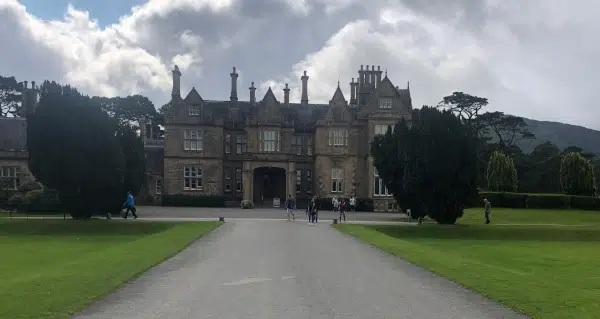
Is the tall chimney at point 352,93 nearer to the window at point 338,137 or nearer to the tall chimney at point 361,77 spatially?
the tall chimney at point 361,77

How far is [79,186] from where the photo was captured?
111 ft

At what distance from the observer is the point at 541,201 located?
52.9 meters

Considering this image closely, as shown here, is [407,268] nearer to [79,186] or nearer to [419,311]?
[419,311]

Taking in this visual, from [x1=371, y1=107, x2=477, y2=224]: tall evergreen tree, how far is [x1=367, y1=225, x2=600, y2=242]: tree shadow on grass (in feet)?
6.79

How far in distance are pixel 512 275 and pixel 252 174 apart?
43650 millimetres

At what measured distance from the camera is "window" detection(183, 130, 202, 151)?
192ft

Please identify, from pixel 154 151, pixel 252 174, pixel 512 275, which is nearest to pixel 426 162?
pixel 512 275

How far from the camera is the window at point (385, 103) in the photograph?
57062mm

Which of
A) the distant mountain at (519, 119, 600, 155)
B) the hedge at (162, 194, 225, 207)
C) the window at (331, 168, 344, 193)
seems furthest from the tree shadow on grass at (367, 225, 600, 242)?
the distant mountain at (519, 119, 600, 155)

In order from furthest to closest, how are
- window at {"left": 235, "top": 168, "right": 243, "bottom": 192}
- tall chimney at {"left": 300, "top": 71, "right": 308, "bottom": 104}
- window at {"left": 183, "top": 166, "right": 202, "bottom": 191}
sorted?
1. tall chimney at {"left": 300, "top": 71, "right": 308, "bottom": 104}
2. window at {"left": 235, "top": 168, "right": 243, "bottom": 192}
3. window at {"left": 183, "top": 166, "right": 202, "bottom": 191}

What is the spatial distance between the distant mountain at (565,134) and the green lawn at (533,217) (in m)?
136

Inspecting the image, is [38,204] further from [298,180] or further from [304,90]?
[304,90]

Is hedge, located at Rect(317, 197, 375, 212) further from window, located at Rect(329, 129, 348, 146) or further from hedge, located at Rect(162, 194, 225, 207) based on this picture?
hedge, located at Rect(162, 194, 225, 207)

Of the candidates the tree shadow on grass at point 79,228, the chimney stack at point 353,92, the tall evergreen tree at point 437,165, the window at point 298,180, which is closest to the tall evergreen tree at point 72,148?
the tree shadow on grass at point 79,228
